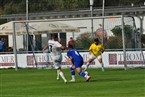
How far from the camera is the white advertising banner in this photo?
39.0 metres

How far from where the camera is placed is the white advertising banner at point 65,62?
128ft

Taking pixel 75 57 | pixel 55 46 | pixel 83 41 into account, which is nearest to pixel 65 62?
pixel 83 41

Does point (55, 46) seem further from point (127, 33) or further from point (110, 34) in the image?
point (127, 33)

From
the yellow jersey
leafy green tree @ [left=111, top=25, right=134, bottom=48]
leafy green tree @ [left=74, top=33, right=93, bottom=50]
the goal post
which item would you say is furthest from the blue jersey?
leafy green tree @ [left=74, top=33, right=93, bottom=50]

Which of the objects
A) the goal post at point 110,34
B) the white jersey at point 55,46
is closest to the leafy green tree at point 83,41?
the goal post at point 110,34

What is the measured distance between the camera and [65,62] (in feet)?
136

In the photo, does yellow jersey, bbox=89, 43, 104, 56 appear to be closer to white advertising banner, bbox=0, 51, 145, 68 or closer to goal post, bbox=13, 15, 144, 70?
goal post, bbox=13, 15, 144, 70

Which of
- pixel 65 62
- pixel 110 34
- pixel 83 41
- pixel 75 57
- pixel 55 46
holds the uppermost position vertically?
pixel 55 46

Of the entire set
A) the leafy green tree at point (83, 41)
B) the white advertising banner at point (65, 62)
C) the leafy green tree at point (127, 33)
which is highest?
the leafy green tree at point (127, 33)

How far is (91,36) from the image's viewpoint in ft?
135

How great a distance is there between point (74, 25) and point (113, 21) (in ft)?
12.2

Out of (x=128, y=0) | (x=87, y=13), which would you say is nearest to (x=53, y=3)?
(x=128, y=0)

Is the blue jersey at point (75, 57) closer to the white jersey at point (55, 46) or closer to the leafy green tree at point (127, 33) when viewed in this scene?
the white jersey at point (55, 46)

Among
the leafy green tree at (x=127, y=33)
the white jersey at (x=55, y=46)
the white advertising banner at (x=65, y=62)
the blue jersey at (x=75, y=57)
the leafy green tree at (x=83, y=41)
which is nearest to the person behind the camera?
the blue jersey at (x=75, y=57)
